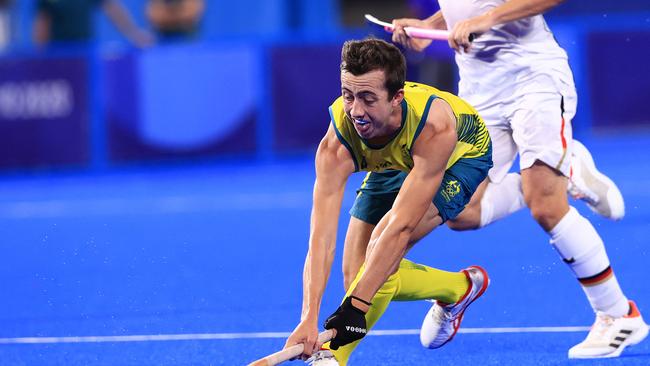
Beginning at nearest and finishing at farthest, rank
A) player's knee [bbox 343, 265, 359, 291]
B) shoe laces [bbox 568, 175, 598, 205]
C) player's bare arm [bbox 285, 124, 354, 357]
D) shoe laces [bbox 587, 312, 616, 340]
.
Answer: player's bare arm [bbox 285, 124, 354, 357], player's knee [bbox 343, 265, 359, 291], shoe laces [bbox 587, 312, 616, 340], shoe laces [bbox 568, 175, 598, 205]

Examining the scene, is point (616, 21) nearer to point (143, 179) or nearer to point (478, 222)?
point (143, 179)

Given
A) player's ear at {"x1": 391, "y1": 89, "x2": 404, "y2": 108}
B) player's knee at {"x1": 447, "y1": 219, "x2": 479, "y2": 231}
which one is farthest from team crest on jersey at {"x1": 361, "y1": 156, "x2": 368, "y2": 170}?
player's knee at {"x1": 447, "y1": 219, "x2": 479, "y2": 231}

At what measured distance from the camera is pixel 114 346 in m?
5.05

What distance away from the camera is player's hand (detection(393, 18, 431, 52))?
17.0 feet

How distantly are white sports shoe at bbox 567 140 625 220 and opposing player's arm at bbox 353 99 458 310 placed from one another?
1.71 metres

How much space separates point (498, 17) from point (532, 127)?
1.42 ft

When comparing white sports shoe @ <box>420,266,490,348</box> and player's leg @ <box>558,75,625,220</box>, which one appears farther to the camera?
player's leg @ <box>558,75,625,220</box>

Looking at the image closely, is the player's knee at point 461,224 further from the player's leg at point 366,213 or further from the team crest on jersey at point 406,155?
the team crest on jersey at point 406,155

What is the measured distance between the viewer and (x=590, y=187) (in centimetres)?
576

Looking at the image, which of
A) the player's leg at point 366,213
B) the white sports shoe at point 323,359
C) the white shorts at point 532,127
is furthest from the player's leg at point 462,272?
the white sports shoe at point 323,359

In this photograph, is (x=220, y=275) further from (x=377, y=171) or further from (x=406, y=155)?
(x=406, y=155)

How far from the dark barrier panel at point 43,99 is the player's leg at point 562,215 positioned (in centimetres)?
688

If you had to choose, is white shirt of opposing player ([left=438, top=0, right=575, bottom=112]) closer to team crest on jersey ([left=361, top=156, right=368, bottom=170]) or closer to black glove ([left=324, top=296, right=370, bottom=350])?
team crest on jersey ([left=361, top=156, right=368, bottom=170])

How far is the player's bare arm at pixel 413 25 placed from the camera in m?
5.20
